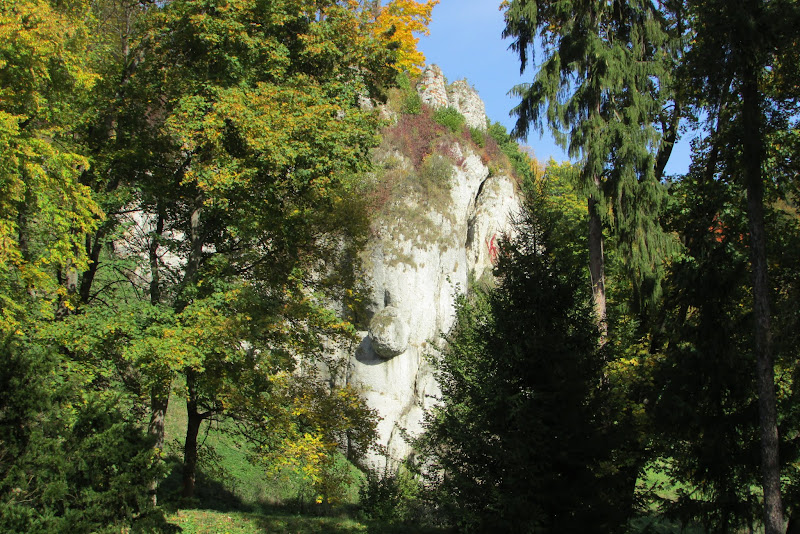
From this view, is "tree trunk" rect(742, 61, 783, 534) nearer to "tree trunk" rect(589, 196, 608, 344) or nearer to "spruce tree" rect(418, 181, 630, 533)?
"spruce tree" rect(418, 181, 630, 533)

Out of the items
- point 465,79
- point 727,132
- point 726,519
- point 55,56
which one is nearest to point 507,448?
point 726,519

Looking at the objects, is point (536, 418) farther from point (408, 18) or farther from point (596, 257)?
point (408, 18)

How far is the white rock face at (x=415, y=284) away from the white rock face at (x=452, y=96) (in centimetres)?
75

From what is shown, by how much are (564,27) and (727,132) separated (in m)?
5.65

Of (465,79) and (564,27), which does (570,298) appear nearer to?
(564,27)

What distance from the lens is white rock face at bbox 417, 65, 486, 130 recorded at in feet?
103

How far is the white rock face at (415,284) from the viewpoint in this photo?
985 inches

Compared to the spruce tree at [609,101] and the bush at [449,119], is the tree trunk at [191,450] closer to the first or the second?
the spruce tree at [609,101]

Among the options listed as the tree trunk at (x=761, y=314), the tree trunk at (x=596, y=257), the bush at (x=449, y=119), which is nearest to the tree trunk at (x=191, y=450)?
the tree trunk at (x=596, y=257)

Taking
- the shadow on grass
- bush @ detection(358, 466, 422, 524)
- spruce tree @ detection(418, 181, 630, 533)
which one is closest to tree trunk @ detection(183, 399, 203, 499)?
the shadow on grass

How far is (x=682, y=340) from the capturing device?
12.8 metres

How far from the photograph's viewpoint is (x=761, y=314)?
9.42 metres

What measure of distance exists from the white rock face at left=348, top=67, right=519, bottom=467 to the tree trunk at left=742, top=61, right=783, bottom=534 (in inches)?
550

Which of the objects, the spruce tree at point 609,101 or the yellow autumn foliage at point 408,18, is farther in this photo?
the yellow autumn foliage at point 408,18
